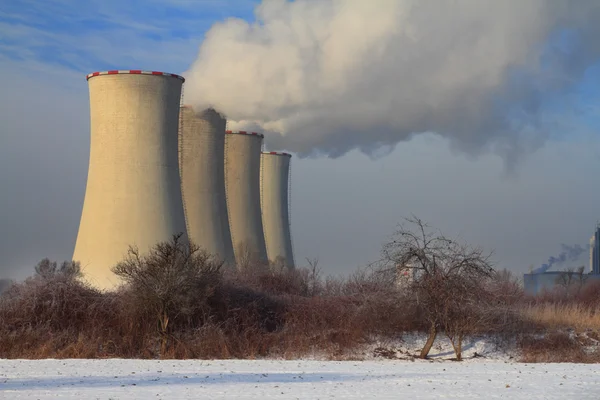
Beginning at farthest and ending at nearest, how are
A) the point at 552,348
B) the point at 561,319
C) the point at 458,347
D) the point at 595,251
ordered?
the point at 595,251
the point at 561,319
the point at 552,348
the point at 458,347

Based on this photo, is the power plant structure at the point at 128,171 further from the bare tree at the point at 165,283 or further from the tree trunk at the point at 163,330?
the tree trunk at the point at 163,330

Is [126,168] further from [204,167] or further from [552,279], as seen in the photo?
[552,279]

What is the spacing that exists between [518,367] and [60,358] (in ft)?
24.1

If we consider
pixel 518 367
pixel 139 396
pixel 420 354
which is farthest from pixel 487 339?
Answer: pixel 139 396

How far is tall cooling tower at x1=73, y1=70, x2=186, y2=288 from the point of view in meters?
18.1

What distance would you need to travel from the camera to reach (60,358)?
14.4 metres

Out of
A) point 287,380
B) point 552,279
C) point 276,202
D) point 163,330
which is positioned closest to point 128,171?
point 163,330

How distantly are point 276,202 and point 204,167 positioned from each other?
300 inches

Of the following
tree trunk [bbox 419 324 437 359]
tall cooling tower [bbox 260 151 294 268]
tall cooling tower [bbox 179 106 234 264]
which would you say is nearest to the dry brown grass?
tree trunk [bbox 419 324 437 359]

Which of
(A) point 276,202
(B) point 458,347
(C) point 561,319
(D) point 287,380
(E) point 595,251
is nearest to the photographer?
(D) point 287,380

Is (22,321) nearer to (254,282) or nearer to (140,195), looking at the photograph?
(140,195)

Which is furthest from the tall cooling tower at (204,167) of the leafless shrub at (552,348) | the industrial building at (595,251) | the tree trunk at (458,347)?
the industrial building at (595,251)

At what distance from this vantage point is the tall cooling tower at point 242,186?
25766mm

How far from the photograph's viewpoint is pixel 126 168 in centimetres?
1823
